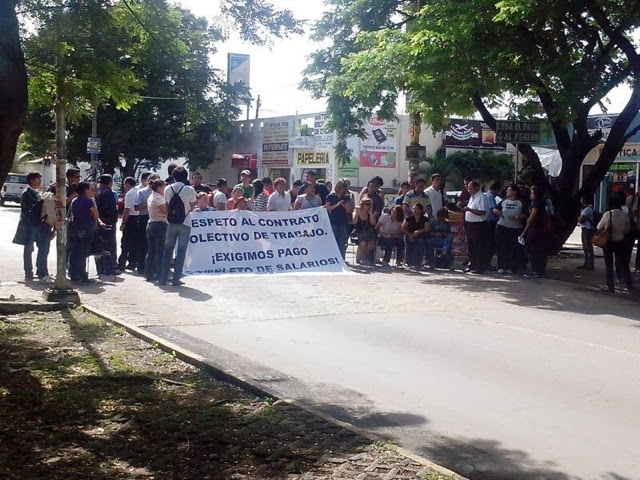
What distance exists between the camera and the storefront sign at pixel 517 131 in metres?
17.9

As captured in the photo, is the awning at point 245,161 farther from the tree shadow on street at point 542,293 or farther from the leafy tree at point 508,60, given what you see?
the tree shadow on street at point 542,293

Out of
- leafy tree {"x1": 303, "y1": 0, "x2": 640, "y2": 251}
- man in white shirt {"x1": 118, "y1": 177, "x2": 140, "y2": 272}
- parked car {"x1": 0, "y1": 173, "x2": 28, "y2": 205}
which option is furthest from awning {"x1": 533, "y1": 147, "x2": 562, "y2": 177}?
parked car {"x1": 0, "y1": 173, "x2": 28, "y2": 205}

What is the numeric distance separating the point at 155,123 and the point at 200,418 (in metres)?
39.4

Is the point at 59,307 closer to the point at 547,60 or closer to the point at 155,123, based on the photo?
the point at 547,60

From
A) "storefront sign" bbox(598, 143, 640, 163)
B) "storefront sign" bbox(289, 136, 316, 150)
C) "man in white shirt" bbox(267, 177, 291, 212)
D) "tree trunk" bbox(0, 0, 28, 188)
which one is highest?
"storefront sign" bbox(289, 136, 316, 150)

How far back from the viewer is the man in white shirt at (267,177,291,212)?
56.9 feet

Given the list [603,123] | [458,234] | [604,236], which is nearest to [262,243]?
[458,234]

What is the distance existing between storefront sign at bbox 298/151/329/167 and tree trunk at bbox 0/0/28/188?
3456 centimetres

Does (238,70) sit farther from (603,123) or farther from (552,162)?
(552,162)

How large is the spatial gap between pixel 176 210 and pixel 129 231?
2.36 meters

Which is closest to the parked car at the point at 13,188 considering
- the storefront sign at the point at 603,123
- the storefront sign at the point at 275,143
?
the storefront sign at the point at 275,143

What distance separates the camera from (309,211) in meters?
17.4

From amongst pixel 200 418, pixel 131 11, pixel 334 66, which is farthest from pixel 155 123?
pixel 200 418

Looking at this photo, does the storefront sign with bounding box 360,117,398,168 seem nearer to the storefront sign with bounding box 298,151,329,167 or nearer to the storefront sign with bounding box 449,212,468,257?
the storefront sign with bounding box 298,151,329,167
